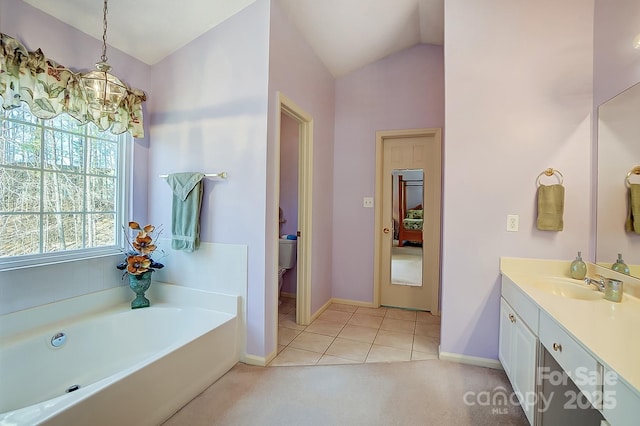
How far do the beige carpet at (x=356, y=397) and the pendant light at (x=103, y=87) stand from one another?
196cm

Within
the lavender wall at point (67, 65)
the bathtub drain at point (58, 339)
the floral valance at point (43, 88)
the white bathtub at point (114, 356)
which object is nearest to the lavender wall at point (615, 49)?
the white bathtub at point (114, 356)

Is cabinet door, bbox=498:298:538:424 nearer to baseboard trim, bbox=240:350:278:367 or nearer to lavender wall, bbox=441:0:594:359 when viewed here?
lavender wall, bbox=441:0:594:359

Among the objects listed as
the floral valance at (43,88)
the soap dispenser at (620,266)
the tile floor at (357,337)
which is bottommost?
the tile floor at (357,337)

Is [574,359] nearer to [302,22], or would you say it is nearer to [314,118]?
[314,118]

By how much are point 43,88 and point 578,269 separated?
140 inches

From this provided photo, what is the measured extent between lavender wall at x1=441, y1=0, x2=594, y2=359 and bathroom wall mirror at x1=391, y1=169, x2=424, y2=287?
1.13 metres

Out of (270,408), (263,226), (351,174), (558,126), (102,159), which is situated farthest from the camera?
(351,174)

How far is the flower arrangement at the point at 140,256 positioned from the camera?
225 centimetres

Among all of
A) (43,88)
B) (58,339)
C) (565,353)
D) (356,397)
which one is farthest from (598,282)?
(43,88)

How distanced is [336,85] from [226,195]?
84.6 inches

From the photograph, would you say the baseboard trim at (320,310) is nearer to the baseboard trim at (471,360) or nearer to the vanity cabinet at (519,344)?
the baseboard trim at (471,360)

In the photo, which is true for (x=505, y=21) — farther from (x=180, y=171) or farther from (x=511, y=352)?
(x=180, y=171)

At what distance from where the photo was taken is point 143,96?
2406 mm

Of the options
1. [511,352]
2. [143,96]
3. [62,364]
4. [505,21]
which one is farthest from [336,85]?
[62,364]
